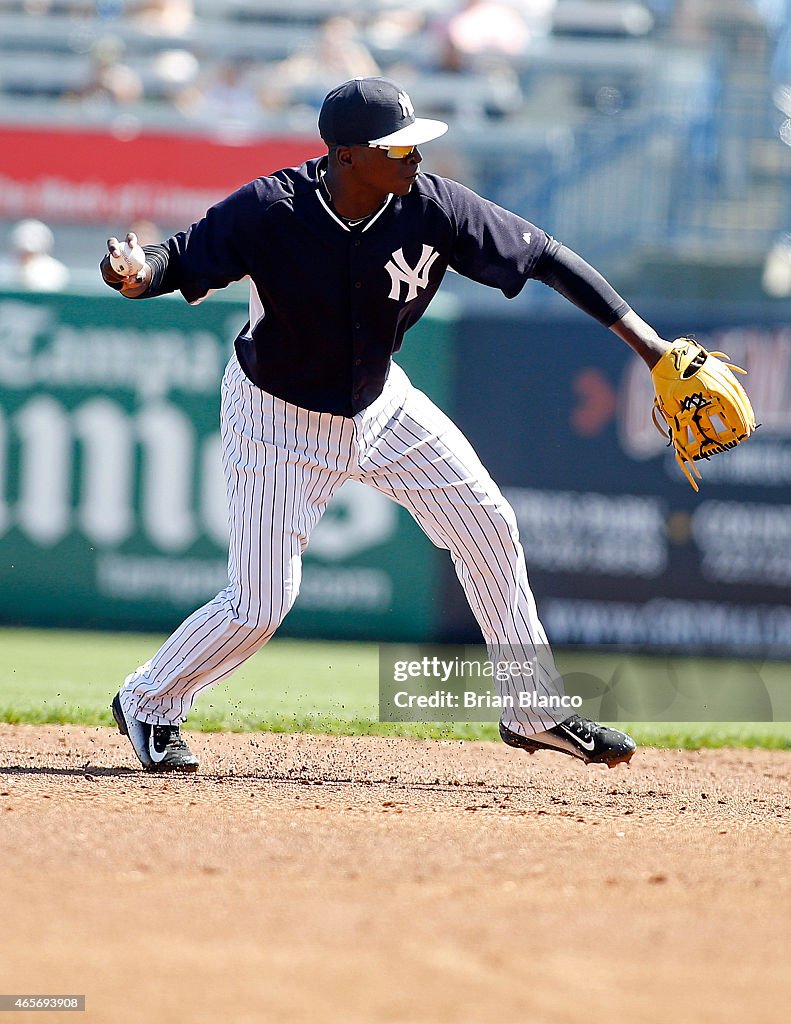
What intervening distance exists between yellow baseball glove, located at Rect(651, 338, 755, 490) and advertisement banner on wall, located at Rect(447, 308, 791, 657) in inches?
154

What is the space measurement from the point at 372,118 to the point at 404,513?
182 inches

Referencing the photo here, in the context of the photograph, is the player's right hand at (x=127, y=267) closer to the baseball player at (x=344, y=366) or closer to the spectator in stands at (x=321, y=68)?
the baseball player at (x=344, y=366)

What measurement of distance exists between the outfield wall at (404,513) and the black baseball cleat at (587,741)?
3861 millimetres

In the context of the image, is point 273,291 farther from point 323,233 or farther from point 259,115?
point 259,115

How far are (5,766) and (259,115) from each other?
9086 millimetres

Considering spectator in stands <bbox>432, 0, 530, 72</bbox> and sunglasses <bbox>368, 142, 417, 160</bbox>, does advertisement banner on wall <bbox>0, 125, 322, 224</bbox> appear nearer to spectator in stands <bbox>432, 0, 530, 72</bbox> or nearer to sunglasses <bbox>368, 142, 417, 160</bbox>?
spectator in stands <bbox>432, 0, 530, 72</bbox>

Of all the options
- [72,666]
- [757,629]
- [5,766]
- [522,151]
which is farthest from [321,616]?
[522,151]

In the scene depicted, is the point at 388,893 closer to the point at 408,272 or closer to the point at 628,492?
the point at 408,272

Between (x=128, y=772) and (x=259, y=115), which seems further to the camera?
(x=259, y=115)

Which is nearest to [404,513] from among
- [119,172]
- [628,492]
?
[628,492]

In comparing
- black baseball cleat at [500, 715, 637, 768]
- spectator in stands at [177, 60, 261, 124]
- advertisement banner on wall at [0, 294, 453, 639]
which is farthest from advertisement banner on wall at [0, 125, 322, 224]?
black baseball cleat at [500, 715, 637, 768]

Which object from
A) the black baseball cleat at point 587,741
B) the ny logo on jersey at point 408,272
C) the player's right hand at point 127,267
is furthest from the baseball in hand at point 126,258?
the black baseball cleat at point 587,741

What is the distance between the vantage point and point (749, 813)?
411 cm

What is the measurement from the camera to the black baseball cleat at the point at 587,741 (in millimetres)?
4250
